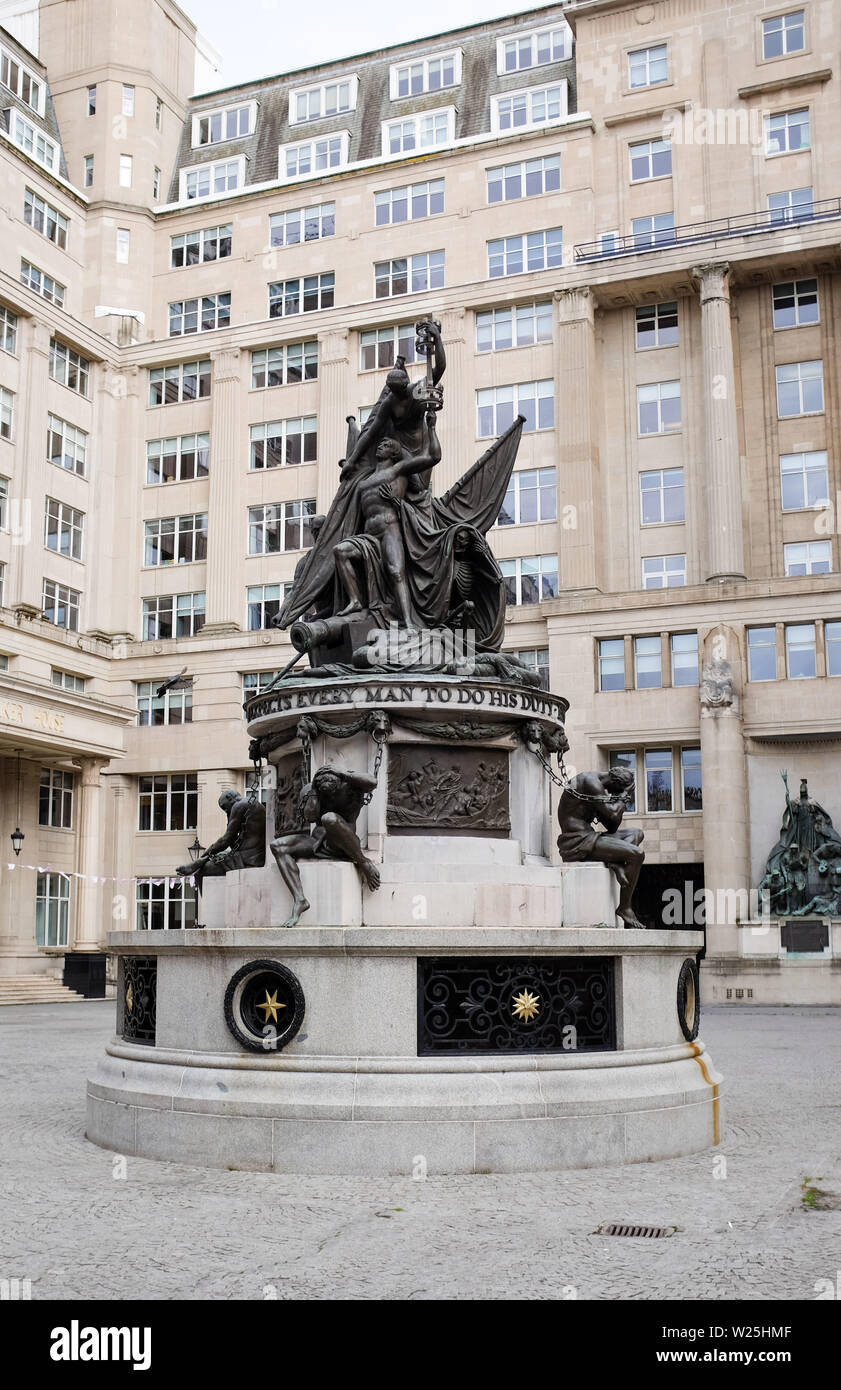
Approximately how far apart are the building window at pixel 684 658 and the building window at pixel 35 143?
1298 inches

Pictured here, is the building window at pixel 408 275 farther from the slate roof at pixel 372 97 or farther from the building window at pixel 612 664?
the building window at pixel 612 664

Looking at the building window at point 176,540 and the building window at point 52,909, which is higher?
the building window at point 176,540

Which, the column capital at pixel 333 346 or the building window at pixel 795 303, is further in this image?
the column capital at pixel 333 346

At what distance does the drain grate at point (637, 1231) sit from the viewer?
776 centimetres

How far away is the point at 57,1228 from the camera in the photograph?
7.94 metres

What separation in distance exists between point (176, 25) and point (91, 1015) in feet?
160

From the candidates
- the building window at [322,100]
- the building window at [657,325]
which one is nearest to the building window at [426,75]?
the building window at [322,100]

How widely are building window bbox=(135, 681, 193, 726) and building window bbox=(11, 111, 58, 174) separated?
22180 mm

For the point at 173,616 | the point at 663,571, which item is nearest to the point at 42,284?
the point at 173,616

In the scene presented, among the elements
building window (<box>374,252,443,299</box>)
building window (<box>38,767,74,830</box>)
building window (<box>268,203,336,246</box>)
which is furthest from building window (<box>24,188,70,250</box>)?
building window (<box>38,767,74,830</box>)

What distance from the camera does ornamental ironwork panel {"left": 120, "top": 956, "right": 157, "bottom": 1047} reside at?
11.5 metres

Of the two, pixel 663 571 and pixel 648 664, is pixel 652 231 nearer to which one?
pixel 663 571

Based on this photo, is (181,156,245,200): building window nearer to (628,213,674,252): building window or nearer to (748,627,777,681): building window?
(628,213,674,252): building window

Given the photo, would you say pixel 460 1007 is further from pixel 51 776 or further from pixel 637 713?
pixel 51 776
